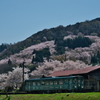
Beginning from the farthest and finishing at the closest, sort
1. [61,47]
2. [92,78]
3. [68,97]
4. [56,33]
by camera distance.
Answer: [56,33], [61,47], [92,78], [68,97]

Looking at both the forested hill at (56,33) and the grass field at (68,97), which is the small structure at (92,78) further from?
the forested hill at (56,33)

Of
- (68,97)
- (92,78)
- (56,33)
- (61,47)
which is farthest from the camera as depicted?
(56,33)

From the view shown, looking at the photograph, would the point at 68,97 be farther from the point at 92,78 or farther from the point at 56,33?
the point at 56,33

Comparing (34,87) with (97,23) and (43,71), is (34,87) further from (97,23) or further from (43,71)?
(97,23)

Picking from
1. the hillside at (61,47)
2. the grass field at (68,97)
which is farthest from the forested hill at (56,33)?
the grass field at (68,97)

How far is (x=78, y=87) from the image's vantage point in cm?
3481

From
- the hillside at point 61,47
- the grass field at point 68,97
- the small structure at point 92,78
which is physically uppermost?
the hillside at point 61,47

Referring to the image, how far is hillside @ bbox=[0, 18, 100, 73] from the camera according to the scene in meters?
88.2

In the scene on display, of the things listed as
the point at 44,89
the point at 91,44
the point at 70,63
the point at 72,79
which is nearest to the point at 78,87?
the point at 72,79

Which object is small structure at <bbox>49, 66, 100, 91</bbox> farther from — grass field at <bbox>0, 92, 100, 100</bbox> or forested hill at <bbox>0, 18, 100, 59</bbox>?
forested hill at <bbox>0, 18, 100, 59</bbox>

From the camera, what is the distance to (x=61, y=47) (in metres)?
110

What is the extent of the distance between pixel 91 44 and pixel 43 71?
4541cm

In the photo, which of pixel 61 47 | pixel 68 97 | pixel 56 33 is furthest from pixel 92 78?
pixel 56 33

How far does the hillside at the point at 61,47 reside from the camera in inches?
3474
